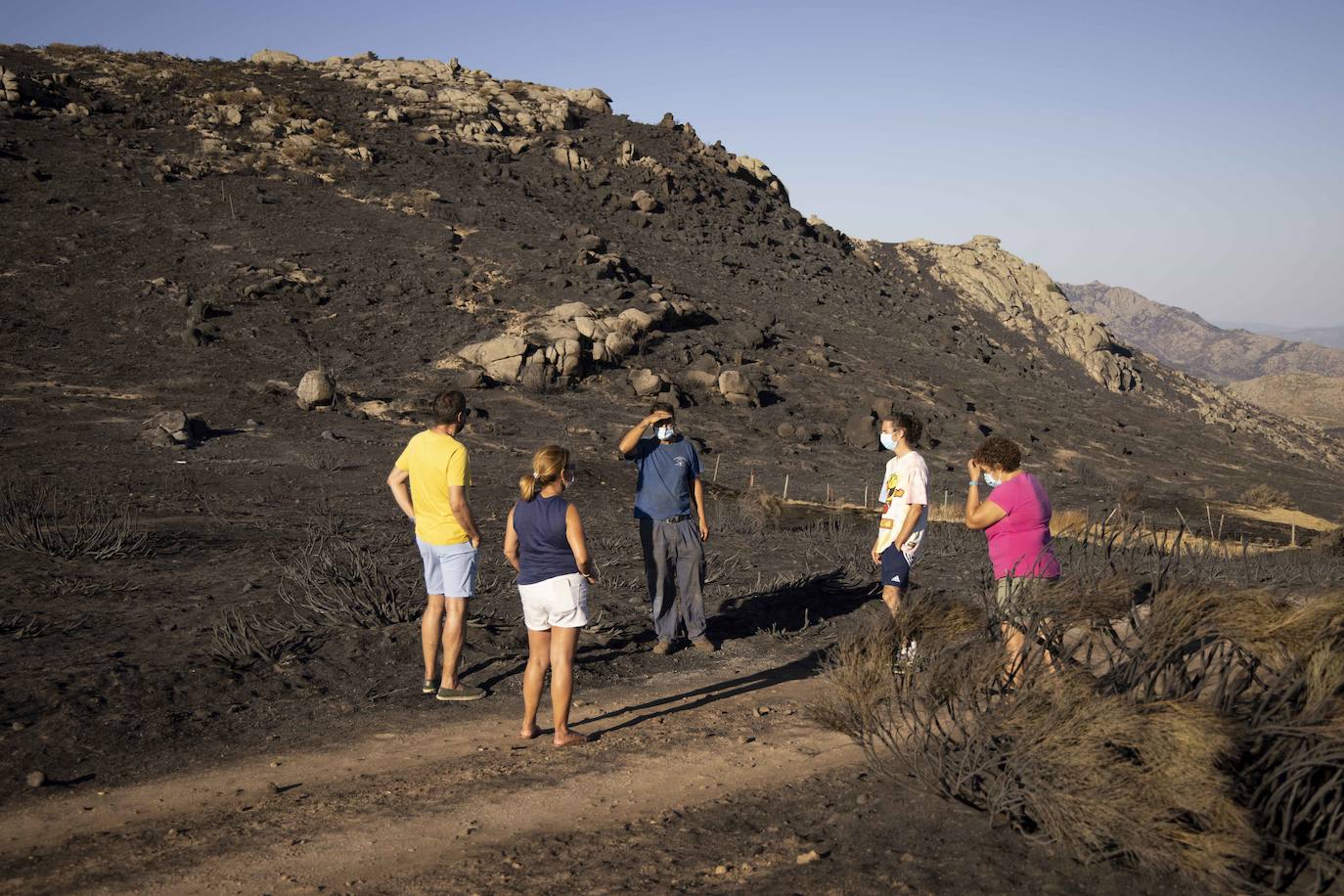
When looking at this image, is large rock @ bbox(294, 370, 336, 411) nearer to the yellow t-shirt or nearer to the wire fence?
the wire fence

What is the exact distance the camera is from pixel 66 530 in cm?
1011

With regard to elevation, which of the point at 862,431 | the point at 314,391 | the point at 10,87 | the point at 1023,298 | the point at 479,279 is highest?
the point at 10,87

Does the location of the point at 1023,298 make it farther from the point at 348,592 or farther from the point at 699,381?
the point at 348,592

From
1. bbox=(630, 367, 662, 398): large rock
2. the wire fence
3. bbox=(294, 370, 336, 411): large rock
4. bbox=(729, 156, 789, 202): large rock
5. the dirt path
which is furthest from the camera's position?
bbox=(729, 156, 789, 202): large rock

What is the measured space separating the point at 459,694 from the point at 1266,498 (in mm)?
29943

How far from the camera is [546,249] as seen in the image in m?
34.2

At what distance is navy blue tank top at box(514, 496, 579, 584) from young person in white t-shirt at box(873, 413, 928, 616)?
230cm

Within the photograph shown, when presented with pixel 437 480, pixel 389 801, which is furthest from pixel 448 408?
pixel 389 801

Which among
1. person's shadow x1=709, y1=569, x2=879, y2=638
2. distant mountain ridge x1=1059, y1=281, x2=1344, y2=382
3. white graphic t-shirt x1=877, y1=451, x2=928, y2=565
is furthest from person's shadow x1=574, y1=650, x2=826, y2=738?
distant mountain ridge x1=1059, y1=281, x2=1344, y2=382

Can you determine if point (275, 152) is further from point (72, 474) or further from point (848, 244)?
point (848, 244)

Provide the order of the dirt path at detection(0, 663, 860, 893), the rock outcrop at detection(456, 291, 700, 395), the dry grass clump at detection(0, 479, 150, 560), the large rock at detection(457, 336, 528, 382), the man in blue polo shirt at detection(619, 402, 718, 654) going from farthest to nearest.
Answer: the rock outcrop at detection(456, 291, 700, 395) < the large rock at detection(457, 336, 528, 382) < the dry grass clump at detection(0, 479, 150, 560) < the man in blue polo shirt at detection(619, 402, 718, 654) < the dirt path at detection(0, 663, 860, 893)

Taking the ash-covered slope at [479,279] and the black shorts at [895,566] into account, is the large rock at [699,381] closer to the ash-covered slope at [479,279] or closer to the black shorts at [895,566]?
the ash-covered slope at [479,279]

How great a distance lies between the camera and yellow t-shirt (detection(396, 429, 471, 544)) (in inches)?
228

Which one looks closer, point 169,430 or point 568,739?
point 568,739
